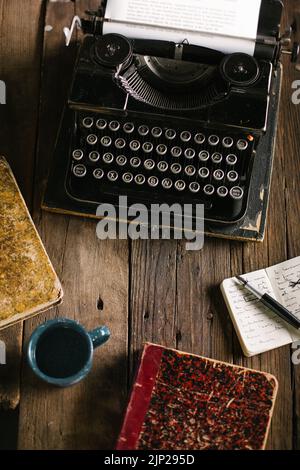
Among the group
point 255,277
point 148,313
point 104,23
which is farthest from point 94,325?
point 104,23

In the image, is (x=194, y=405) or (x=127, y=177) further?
(x=127, y=177)

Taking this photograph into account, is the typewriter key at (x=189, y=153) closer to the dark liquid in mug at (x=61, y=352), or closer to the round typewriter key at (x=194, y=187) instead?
the round typewriter key at (x=194, y=187)

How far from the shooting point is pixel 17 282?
1.68 m

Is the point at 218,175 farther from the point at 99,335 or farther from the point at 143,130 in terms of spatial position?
the point at 99,335

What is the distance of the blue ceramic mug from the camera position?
1.52 m

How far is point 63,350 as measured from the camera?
1.55 meters

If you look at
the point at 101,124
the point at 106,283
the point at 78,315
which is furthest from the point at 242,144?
the point at 78,315

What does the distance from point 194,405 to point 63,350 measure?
314mm

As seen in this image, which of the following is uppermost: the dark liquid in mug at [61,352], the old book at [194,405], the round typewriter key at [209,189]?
the round typewriter key at [209,189]

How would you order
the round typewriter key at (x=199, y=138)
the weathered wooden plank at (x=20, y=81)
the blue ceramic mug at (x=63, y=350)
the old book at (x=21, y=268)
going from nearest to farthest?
the blue ceramic mug at (x=63, y=350) → the old book at (x=21, y=268) → the round typewriter key at (x=199, y=138) → the weathered wooden plank at (x=20, y=81)

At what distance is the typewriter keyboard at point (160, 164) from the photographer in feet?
5.82

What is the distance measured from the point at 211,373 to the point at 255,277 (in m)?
0.30

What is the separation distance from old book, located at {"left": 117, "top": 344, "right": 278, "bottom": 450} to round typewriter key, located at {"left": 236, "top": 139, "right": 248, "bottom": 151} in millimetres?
527

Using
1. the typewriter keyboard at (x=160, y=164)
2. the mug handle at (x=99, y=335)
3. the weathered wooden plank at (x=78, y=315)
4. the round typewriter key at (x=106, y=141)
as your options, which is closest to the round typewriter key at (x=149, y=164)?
the typewriter keyboard at (x=160, y=164)
